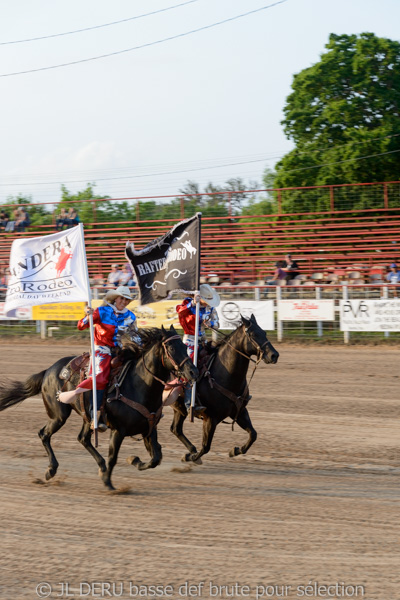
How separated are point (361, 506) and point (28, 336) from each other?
16857mm

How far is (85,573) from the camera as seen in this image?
499 cm

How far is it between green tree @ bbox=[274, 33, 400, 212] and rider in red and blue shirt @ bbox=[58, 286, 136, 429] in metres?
17.9

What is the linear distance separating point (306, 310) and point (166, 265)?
32.9 ft

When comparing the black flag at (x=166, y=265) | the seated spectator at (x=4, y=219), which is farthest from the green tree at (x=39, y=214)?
the black flag at (x=166, y=265)

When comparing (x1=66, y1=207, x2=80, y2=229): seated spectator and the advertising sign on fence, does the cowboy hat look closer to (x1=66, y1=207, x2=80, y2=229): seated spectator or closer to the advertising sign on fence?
the advertising sign on fence

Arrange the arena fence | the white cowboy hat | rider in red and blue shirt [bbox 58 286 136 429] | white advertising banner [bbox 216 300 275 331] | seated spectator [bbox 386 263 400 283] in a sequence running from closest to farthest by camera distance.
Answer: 1. rider in red and blue shirt [bbox 58 286 136 429]
2. the white cowboy hat
3. the arena fence
4. white advertising banner [bbox 216 300 275 331]
5. seated spectator [bbox 386 263 400 283]

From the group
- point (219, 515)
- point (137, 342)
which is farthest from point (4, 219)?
point (219, 515)

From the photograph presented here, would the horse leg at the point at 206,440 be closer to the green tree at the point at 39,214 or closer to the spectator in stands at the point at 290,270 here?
the spectator in stands at the point at 290,270

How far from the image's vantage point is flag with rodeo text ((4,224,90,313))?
808 centimetres

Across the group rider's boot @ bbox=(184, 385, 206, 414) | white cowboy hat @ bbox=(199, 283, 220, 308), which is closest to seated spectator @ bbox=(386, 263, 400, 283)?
white cowboy hat @ bbox=(199, 283, 220, 308)

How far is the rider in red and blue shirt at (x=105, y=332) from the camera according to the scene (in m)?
7.57

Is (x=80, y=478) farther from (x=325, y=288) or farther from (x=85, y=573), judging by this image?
(x=325, y=288)

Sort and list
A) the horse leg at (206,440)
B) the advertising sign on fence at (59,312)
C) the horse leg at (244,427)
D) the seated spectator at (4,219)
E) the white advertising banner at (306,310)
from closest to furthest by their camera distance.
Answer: the horse leg at (206,440)
the horse leg at (244,427)
the white advertising banner at (306,310)
the advertising sign on fence at (59,312)
the seated spectator at (4,219)

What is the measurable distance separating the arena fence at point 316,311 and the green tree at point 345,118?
277 inches
